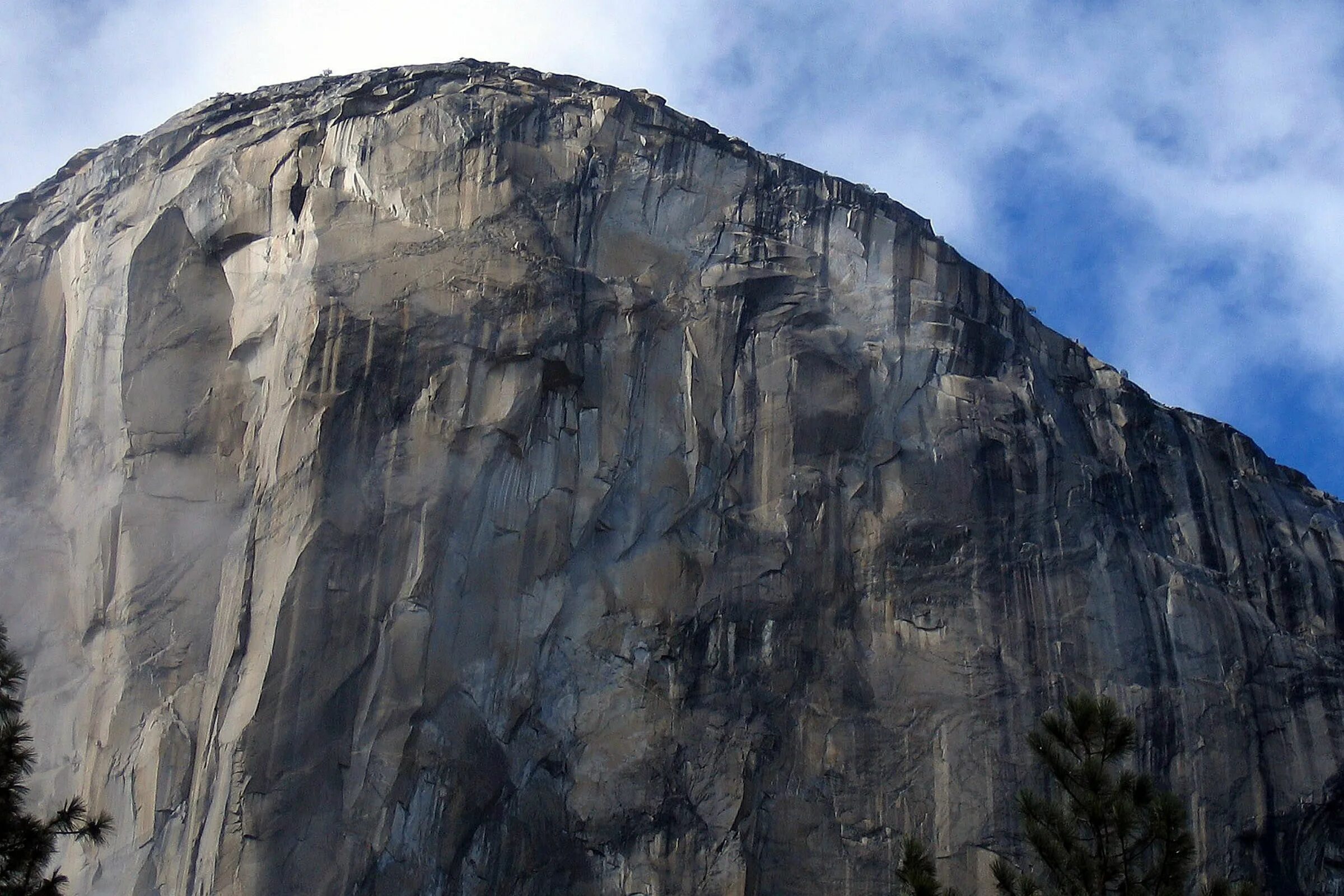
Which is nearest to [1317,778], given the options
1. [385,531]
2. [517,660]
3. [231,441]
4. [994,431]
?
[994,431]

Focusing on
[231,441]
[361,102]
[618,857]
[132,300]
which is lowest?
[618,857]

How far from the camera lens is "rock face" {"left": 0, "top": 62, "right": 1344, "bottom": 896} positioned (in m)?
24.1

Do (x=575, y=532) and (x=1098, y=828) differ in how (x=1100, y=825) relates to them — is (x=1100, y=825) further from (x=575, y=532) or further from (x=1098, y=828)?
(x=575, y=532)

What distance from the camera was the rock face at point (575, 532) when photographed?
24141 mm

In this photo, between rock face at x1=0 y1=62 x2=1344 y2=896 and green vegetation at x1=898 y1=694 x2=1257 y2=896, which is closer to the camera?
green vegetation at x1=898 y1=694 x2=1257 y2=896

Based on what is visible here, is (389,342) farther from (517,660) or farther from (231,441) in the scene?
(517,660)

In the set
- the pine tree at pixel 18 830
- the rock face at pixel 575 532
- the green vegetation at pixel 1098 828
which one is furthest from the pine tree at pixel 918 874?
the pine tree at pixel 18 830

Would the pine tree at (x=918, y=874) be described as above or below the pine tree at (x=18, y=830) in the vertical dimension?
above

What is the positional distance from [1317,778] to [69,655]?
19.8 m

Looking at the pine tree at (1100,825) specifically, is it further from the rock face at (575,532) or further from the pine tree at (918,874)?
the rock face at (575,532)

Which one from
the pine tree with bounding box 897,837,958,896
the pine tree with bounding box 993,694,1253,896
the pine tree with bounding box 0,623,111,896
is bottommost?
the pine tree with bounding box 0,623,111,896

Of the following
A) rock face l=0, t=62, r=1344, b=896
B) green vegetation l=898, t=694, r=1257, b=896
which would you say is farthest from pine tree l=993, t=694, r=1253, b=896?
rock face l=0, t=62, r=1344, b=896

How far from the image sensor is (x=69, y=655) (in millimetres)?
26344

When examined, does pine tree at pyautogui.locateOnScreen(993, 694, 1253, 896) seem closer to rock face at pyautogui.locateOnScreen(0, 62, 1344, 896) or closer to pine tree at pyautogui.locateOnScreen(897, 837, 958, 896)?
pine tree at pyautogui.locateOnScreen(897, 837, 958, 896)
